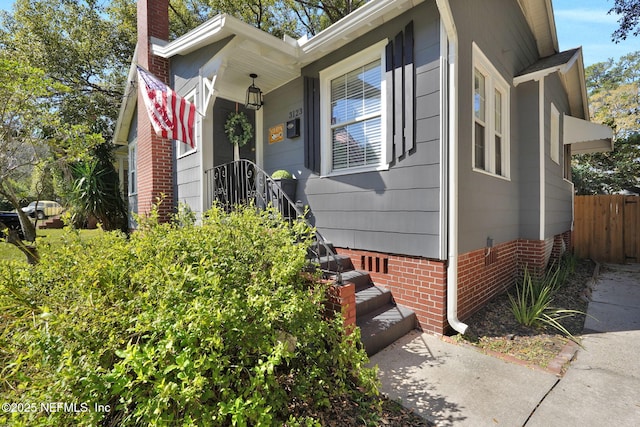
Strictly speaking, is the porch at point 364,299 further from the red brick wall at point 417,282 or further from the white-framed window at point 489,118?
the white-framed window at point 489,118

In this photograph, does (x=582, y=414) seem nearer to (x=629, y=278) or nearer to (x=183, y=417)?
(x=183, y=417)

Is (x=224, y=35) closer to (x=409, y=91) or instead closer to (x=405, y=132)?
(x=409, y=91)

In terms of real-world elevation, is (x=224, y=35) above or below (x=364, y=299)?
above

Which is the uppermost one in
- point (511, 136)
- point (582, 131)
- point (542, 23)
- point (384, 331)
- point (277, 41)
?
point (542, 23)

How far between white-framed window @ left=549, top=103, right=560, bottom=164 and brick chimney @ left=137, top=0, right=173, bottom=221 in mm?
7925

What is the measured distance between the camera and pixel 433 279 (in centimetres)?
362

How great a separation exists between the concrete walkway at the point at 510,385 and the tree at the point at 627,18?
28.9ft

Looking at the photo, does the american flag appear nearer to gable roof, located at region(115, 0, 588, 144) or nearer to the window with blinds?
gable roof, located at region(115, 0, 588, 144)

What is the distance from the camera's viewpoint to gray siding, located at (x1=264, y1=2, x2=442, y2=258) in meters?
3.61

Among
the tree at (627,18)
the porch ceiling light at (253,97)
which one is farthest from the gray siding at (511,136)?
the tree at (627,18)

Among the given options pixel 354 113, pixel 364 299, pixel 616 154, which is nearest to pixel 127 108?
pixel 354 113

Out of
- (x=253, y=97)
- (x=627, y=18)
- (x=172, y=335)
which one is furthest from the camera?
(x=627, y=18)

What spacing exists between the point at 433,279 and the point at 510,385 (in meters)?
1.24

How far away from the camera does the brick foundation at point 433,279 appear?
11.8 feet
